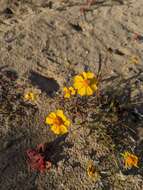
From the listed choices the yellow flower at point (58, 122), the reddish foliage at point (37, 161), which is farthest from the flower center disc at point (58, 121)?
the reddish foliage at point (37, 161)

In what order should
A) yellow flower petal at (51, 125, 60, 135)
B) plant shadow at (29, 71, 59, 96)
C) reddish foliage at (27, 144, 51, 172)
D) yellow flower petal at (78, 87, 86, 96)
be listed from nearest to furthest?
1. reddish foliage at (27, 144, 51, 172)
2. yellow flower petal at (51, 125, 60, 135)
3. yellow flower petal at (78, 87, 86, 96)
4. plant shadow at (29, 71, 59, 96)

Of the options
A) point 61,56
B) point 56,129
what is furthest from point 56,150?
point 61,56

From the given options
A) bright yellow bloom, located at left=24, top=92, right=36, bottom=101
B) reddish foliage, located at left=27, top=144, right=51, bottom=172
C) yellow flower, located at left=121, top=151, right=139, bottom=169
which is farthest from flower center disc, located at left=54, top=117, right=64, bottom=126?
yellow flower, located at left=121, top=151, right=139, bottom=169

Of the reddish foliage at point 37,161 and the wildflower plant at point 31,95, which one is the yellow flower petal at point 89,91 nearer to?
the wildflower plant at point 31,95

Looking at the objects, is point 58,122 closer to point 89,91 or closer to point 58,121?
point 58,121

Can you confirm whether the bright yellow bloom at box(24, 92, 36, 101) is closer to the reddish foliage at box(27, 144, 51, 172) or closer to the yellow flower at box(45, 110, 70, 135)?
the yellow flower at box(45, 110, 70, 135)

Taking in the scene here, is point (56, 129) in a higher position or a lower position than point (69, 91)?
lower

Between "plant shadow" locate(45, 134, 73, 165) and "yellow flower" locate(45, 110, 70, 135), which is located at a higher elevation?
"yellow flower" locate(45, 110, 70, 135)
